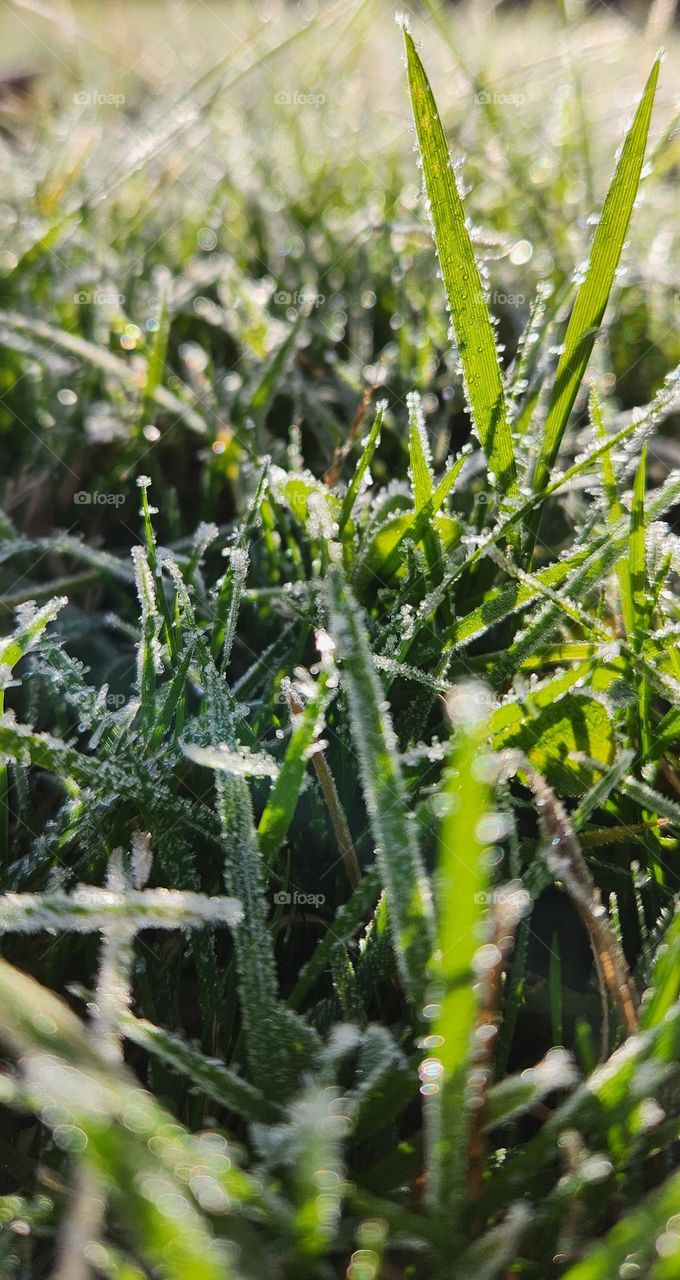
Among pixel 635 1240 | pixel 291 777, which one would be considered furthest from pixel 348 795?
pixel 635 1240

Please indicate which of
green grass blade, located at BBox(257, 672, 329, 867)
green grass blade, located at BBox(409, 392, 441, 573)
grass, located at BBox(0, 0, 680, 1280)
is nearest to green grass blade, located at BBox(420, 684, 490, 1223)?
grass, located at BBox(0, 0, 680, 1280)

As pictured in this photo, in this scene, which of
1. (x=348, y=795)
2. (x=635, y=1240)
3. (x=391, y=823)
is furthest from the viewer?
(x=348, y=795)

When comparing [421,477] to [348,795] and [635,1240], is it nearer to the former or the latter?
[348,795]

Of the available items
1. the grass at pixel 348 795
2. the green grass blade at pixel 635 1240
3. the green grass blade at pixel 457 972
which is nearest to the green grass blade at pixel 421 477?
the grass at pixel 348 795

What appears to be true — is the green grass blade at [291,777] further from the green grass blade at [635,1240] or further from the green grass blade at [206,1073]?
the green grass blade at [635,1240]

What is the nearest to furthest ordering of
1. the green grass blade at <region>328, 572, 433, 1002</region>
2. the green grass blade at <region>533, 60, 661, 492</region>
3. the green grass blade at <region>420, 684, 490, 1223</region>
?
1. the green grass blade at <region>420, 684, 490, 1223</region>
2. the green grass blade at <region>328, 572, 433, 1002</region>
3. the green grass blade at <region>533, 60, 661, 492</region>

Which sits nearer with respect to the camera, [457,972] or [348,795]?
[457,972]

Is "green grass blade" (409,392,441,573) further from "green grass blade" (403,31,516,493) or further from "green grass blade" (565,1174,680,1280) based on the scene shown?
"green grass blade" (565,1174,680,1280)
